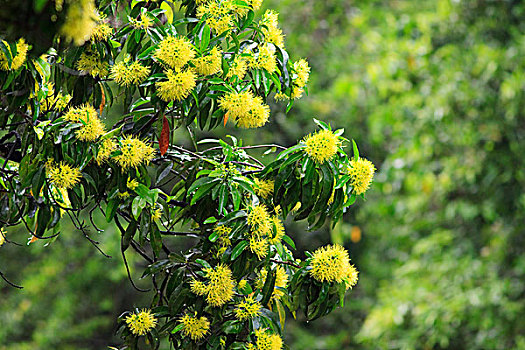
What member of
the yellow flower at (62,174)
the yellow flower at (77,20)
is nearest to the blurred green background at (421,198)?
the yellow flower at (62,174)

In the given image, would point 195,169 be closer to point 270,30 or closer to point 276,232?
point 276,232

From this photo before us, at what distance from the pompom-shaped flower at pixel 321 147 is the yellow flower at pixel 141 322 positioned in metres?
0.48

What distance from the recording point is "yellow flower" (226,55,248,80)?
1.33 m

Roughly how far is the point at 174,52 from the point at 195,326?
0.56 meters

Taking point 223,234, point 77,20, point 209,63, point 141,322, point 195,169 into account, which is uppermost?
point 209,63

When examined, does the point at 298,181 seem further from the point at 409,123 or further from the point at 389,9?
the point at 389,9

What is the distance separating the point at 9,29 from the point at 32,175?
461mm

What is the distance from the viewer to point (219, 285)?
128cm

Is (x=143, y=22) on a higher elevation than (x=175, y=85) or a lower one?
higher

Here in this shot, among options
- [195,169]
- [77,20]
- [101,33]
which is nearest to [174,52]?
[101,33]

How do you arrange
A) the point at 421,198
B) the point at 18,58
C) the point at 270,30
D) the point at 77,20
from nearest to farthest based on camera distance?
the point at 77,20, the point at 18,58, the point at 270,30, the point at 421,198

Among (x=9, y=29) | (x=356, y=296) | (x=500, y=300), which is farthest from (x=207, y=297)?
(x=356, y=296)

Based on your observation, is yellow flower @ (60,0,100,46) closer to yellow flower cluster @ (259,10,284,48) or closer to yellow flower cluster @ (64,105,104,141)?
yellow flower cluster @ (64,105,104,141)

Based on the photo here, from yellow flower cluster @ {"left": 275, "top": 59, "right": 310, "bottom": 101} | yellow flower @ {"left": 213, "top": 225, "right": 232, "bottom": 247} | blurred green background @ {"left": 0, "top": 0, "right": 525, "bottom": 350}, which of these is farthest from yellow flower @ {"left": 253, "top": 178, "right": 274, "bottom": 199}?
blurred green background @ {"left": 0, "top": 0, "right": 525, "bottom": 350}
